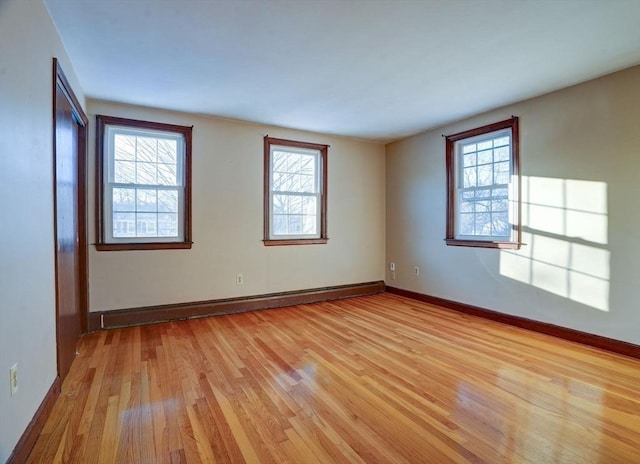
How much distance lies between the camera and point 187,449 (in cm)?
157

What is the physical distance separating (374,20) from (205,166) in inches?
103

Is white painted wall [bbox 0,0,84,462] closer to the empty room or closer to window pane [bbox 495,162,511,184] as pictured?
the empty room

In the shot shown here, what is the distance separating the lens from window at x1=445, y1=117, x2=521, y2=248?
362 cm

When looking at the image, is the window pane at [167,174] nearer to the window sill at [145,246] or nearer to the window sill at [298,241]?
the window sill at [145,246]

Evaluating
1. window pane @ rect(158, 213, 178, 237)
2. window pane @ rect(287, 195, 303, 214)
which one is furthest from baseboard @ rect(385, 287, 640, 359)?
window pane @ rect(158, 213, 178, 237)

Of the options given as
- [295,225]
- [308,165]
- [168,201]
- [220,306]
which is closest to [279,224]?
[295,225]

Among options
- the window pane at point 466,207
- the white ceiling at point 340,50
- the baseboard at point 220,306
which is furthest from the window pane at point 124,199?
the window pane at point 466,207

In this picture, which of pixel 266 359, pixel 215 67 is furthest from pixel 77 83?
pixel 266 359

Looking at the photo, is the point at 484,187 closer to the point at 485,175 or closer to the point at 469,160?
the point at 485,175

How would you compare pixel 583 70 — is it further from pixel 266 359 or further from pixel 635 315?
pixel 266 359

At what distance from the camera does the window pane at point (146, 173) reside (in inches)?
143

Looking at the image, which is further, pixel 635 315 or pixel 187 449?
pixel 635 315

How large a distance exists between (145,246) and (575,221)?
4.45 metres

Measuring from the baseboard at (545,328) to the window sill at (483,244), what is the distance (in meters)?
0.76
